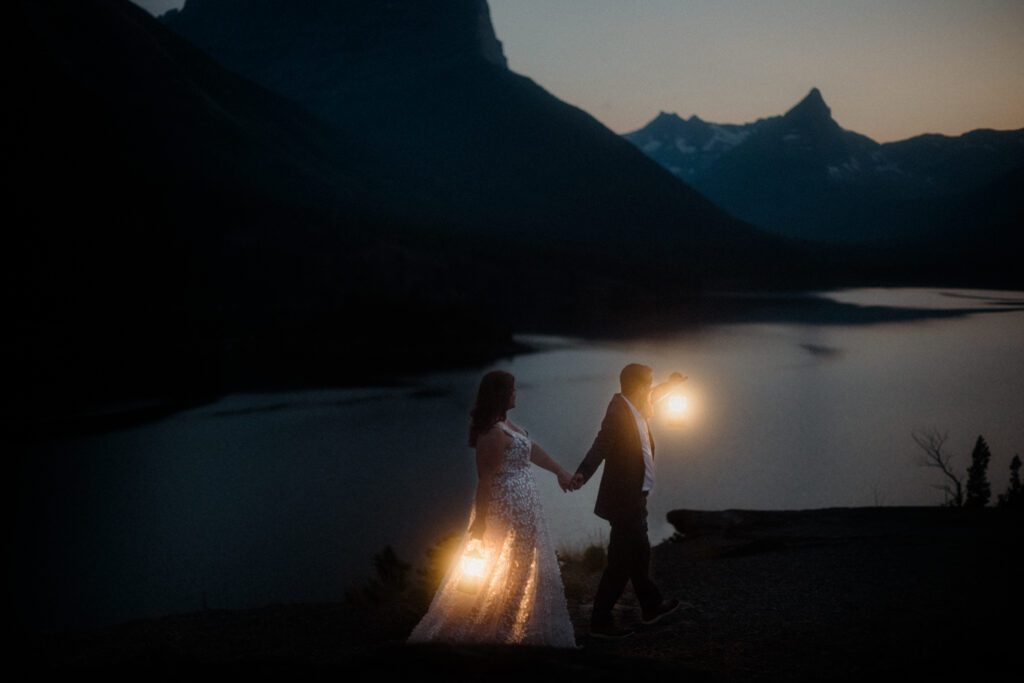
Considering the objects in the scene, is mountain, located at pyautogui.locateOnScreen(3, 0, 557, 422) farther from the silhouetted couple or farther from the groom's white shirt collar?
the groom's white shirt collar

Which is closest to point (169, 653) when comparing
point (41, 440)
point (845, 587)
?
point (845, 587)

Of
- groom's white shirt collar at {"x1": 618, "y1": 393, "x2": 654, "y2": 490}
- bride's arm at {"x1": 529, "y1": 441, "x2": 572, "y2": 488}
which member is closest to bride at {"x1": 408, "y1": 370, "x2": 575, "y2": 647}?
bride's arm at {"x1": 529, "y1": 441, "x2": 572, "y2": 488}

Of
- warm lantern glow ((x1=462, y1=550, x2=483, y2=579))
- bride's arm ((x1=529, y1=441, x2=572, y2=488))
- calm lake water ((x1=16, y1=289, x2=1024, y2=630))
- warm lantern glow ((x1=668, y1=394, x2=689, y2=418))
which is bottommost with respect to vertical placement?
calm lake water ((x1=16, y1=289, x2=1024, y2=630))

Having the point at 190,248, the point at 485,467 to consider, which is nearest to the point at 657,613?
the point at 485,467

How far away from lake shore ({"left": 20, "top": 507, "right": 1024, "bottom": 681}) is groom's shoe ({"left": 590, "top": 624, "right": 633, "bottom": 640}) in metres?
0.09

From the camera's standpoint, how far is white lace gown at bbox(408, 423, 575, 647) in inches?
212

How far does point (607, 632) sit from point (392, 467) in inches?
1048

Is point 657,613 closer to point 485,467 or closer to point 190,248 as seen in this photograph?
point 485,467

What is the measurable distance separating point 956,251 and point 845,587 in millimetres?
184759

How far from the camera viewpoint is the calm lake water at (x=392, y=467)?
21.1m

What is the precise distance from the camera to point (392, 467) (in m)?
32.6

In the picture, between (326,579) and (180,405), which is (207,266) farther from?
(326,579)

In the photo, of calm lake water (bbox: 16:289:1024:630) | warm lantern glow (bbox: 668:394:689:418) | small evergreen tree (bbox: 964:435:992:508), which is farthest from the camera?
calm lake water (bbox: 16:289:1024:630)

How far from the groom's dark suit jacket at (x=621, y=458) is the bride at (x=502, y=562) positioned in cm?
91
